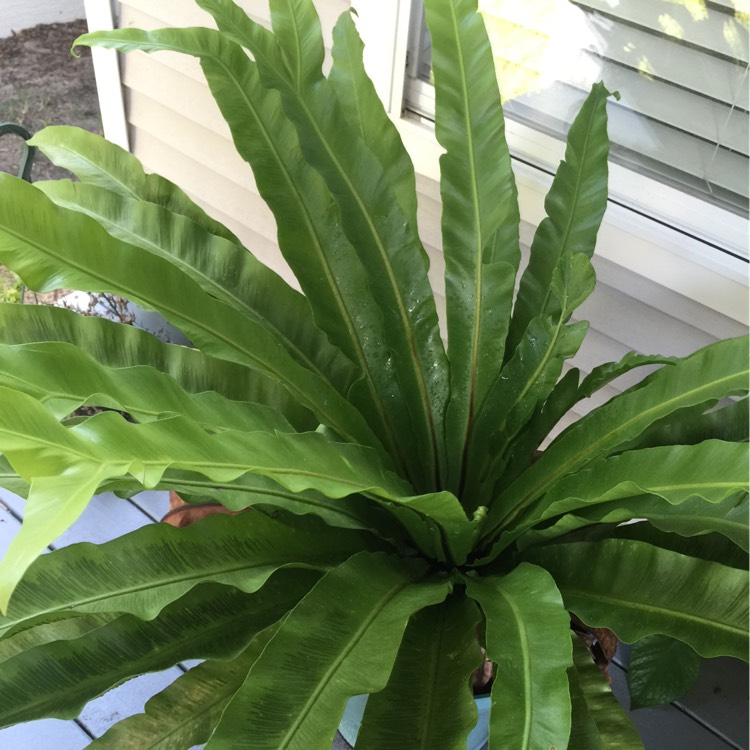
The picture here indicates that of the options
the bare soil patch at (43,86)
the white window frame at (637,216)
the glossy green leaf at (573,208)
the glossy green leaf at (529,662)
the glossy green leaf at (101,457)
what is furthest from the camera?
the bare soil patch at (43,86)

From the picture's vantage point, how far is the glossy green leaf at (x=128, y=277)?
2.10 ft

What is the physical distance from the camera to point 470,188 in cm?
79

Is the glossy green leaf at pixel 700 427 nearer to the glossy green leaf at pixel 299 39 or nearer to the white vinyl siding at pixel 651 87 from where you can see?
the white vinyl siding at pixel 651 87

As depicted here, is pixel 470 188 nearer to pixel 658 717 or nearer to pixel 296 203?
pixel 296 203

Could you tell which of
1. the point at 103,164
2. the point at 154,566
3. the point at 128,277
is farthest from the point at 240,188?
the point at 154,566

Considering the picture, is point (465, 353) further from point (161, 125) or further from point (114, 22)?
point (114, 22)

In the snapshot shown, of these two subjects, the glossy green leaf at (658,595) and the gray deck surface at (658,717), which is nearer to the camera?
the glossy green leaf at (658,595)

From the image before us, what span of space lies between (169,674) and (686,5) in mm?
1034

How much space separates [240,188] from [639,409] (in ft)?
3.35

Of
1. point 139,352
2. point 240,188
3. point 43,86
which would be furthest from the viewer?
point 43,86

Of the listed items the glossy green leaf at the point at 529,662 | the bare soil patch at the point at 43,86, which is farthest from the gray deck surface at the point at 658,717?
the bare soil patch at the point at 43,86

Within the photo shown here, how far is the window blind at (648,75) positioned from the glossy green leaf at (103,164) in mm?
507

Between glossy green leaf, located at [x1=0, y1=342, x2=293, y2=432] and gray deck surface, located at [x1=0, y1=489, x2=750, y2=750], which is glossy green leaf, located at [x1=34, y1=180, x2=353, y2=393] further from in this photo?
gray deck surface, located at [x1=0, y1=489, x2=750, y2=750]

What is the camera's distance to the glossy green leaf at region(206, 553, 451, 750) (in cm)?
56
